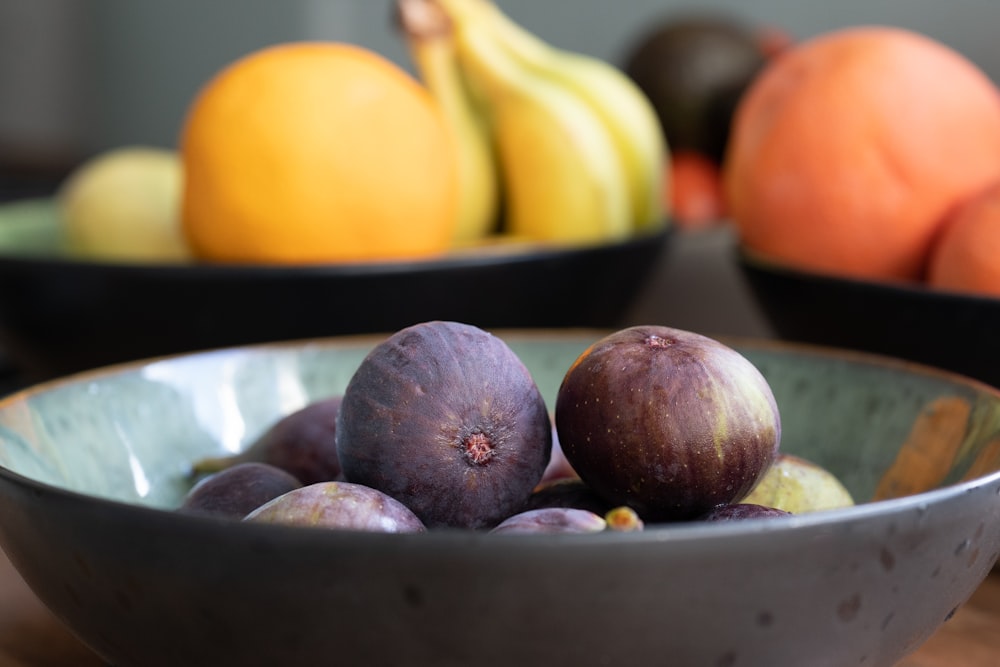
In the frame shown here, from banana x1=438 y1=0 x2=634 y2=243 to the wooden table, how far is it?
0.39 m

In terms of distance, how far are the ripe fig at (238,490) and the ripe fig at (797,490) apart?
138mm

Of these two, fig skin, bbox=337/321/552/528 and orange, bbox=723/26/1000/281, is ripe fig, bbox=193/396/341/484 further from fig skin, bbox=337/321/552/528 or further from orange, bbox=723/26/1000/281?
orange, bbox=723/26/1000/281

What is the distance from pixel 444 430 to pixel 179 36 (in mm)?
2519

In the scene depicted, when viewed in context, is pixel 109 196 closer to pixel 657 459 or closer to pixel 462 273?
pixel 462 273

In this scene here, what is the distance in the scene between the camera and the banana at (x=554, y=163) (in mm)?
715

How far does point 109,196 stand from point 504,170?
26 centimetres

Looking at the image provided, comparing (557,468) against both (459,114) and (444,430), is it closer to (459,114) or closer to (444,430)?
(444,430)

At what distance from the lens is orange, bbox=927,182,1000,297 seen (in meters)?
0.48

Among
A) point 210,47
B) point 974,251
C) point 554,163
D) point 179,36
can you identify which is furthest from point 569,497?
point 179,36

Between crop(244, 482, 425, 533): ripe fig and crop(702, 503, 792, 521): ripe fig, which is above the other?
crop(244, 482, 425, 533): ripe fig

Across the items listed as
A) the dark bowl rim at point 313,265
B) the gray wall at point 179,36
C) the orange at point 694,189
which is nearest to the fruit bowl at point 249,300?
the dark bowl rim at point 313,265

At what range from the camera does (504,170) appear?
0.78 metres

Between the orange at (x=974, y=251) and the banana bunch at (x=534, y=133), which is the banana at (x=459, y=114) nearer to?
the banana bunch at (x=534, y=133)

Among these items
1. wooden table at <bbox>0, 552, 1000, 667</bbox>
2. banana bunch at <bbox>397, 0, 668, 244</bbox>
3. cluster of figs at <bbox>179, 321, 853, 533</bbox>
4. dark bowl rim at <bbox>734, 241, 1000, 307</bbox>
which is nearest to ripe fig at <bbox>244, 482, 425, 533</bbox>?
cluster of figs at <bbox>179, 321, 853, 533</bbox>
